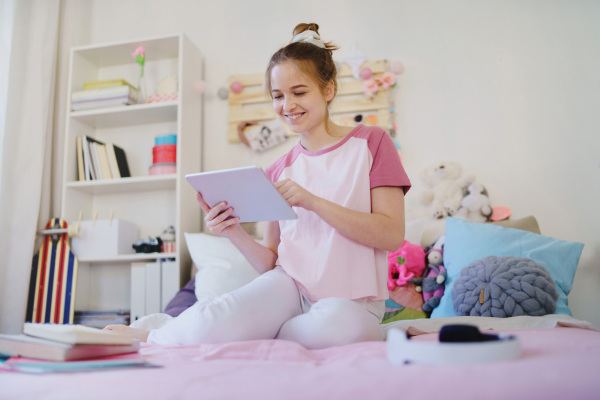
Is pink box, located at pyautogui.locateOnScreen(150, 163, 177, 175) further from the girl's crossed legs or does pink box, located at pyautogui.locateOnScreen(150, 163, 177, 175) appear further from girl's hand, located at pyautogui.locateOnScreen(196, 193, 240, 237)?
the girl's crossed legs

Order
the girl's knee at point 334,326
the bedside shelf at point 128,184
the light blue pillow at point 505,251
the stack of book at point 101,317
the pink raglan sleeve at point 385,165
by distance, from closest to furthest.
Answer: the girl's knee at point 334,326 → the pink raglan sleeve at point 385,165 → the light blue pillow at point 505,251 → the stack of book at point 101,317 → the bedside shelf at point 128,184

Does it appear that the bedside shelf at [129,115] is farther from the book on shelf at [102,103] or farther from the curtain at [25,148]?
the curtain at [25,148]

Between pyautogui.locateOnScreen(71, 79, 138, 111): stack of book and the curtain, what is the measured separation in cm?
13

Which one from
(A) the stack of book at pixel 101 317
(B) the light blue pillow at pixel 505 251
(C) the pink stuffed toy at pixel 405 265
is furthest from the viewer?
(A) the stack of book at pixel 101 317

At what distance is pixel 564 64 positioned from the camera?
88.7 inches

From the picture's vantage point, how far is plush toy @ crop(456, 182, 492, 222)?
212 centimetres

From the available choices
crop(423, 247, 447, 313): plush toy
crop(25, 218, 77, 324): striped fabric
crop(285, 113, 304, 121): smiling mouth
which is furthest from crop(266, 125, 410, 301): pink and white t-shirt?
crop(25, 218, 77, 324): striped fabric

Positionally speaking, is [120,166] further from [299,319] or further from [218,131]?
[299,319]

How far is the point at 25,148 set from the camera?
7.49ft

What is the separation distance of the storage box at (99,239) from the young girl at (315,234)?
1.18 meters

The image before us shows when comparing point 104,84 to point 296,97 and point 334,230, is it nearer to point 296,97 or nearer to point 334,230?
point 296,97

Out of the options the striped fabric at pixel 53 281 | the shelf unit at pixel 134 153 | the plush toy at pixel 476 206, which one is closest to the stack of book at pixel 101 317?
the striped fabric at pixel 53 281

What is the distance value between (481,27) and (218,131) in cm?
138

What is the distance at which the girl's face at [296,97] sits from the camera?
1305mm
